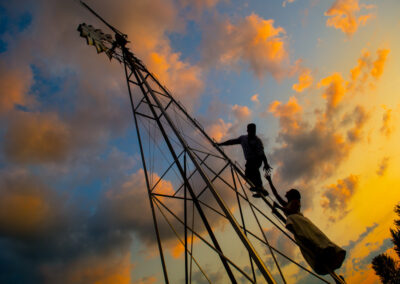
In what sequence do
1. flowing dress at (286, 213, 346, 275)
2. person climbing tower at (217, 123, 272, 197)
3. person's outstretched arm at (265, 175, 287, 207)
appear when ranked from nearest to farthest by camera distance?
flowing dress at (286, 213, 346, 275), person's outstretched arm at (265, 175, 287, 207), person climbing tower at (217, 123, 272, 197)

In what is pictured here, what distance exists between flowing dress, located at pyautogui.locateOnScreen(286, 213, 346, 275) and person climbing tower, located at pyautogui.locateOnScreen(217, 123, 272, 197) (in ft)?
7.86

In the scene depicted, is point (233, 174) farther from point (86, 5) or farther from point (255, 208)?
point (86, 5)

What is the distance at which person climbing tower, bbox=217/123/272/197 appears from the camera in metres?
6.73

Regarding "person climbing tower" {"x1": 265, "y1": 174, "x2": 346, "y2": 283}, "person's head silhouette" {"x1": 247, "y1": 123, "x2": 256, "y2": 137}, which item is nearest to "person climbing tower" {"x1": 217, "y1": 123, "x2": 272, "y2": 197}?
"person's head silhouette" {"x1": 247, "y1": 123, "x2": 256, "y2": 137}

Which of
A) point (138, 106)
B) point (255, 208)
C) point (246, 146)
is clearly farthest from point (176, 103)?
point (255, 208)

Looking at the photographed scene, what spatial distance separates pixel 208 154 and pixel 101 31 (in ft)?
21.7

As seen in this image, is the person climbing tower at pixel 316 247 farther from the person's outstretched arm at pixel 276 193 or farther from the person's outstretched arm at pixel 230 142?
the person's outstretched arm at pixel 230 142

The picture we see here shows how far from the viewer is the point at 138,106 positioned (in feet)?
25.2

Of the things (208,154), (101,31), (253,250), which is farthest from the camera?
(101,31)

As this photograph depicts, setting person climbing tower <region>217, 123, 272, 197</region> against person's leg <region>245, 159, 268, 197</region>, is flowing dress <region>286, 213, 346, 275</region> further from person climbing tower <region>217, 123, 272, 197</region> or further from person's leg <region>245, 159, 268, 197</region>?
person's leg <region>245, 159, 268, 197</region>

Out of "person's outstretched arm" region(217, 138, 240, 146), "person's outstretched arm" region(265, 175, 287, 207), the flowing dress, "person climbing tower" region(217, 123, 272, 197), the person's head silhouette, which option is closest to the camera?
the flowing dress

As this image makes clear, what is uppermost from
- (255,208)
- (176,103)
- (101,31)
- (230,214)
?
(101,31)

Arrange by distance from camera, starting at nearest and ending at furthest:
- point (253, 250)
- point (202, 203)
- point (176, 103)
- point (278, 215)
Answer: point (253, 250) < point (278, 215) < point (202, 203) < point (176, 103)

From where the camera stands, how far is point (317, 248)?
3877mm
